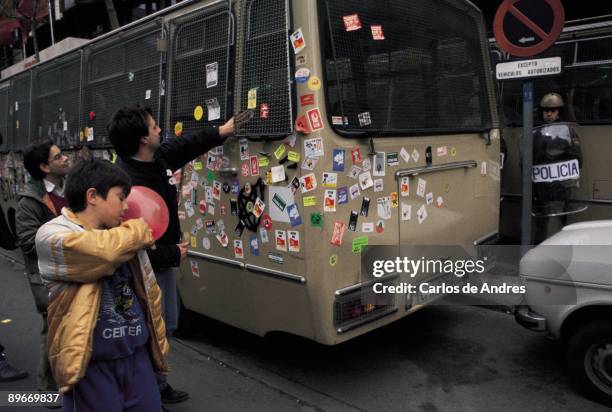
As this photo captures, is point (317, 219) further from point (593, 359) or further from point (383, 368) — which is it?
point (593, 359)

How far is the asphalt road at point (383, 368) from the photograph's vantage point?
3783 mm

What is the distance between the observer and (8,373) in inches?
167

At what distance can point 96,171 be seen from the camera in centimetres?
227

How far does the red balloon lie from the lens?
257cm

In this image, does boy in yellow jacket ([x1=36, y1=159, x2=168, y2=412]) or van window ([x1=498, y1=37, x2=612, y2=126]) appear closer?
boy in yellow jacket ([x1=36, y1=159, x2=168, y2=412])

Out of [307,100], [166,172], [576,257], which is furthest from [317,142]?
[576,257]

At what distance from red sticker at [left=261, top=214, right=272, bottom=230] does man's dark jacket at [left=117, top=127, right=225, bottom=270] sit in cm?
57

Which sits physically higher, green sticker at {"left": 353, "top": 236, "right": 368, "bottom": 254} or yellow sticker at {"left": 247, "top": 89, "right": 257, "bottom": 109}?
yellow sticker at {"left": 247, "top": 89, "right": 257, "bottom": 109}

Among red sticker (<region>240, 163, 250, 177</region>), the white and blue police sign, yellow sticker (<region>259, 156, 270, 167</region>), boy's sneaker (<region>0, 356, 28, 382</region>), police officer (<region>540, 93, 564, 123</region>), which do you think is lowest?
boy's sneaker (<region>0, 356, 28, 382</region>)

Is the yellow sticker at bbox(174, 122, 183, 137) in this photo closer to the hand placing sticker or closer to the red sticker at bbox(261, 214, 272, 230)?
the hand placing sticker

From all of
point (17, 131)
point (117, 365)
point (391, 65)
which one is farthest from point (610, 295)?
point (17, 131)

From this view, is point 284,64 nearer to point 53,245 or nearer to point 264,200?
point 264,200

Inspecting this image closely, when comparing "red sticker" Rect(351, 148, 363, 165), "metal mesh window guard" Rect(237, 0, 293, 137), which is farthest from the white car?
"metal mesh window guard" Rect(237, 0, 293, 137)

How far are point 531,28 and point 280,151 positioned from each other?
2.76 m
